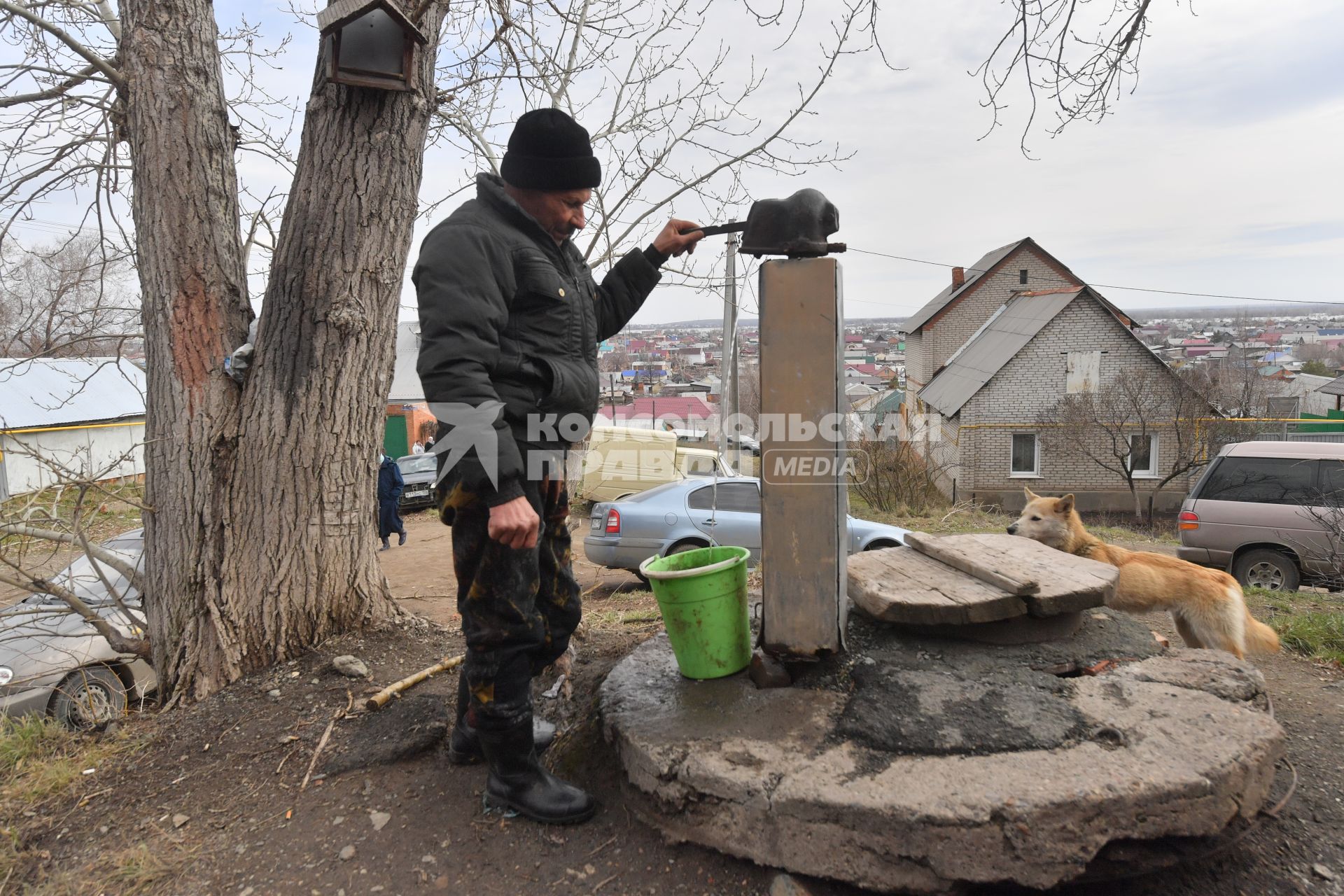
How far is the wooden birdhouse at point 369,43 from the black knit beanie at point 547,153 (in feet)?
4.19

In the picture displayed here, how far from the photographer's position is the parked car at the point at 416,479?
1781cm

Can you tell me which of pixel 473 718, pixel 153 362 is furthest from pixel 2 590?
pixel 473 718

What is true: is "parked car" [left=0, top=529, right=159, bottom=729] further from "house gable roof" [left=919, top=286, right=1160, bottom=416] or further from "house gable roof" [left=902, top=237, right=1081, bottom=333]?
"house gable roof" [left=902, top=237, right=1081, bottom=333]

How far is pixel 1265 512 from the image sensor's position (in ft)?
29.9

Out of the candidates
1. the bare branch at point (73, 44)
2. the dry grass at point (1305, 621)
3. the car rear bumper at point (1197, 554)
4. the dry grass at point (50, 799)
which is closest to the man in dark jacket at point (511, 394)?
the dry grass at point (50, 799)

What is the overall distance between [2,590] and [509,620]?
35.7 ft

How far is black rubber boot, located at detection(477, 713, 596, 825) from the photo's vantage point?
227 centimetres

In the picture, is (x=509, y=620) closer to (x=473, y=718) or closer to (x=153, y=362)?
(x=473, y=718)

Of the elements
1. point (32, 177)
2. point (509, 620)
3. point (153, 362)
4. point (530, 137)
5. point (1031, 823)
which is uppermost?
point (32, 177)

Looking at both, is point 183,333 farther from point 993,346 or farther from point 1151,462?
point 993,346

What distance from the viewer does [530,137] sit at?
2311 mm

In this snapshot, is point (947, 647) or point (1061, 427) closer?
point (947, 647)

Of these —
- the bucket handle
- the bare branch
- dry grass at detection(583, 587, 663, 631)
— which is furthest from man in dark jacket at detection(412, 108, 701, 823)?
the bare branch

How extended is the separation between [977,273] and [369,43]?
30.9 m
